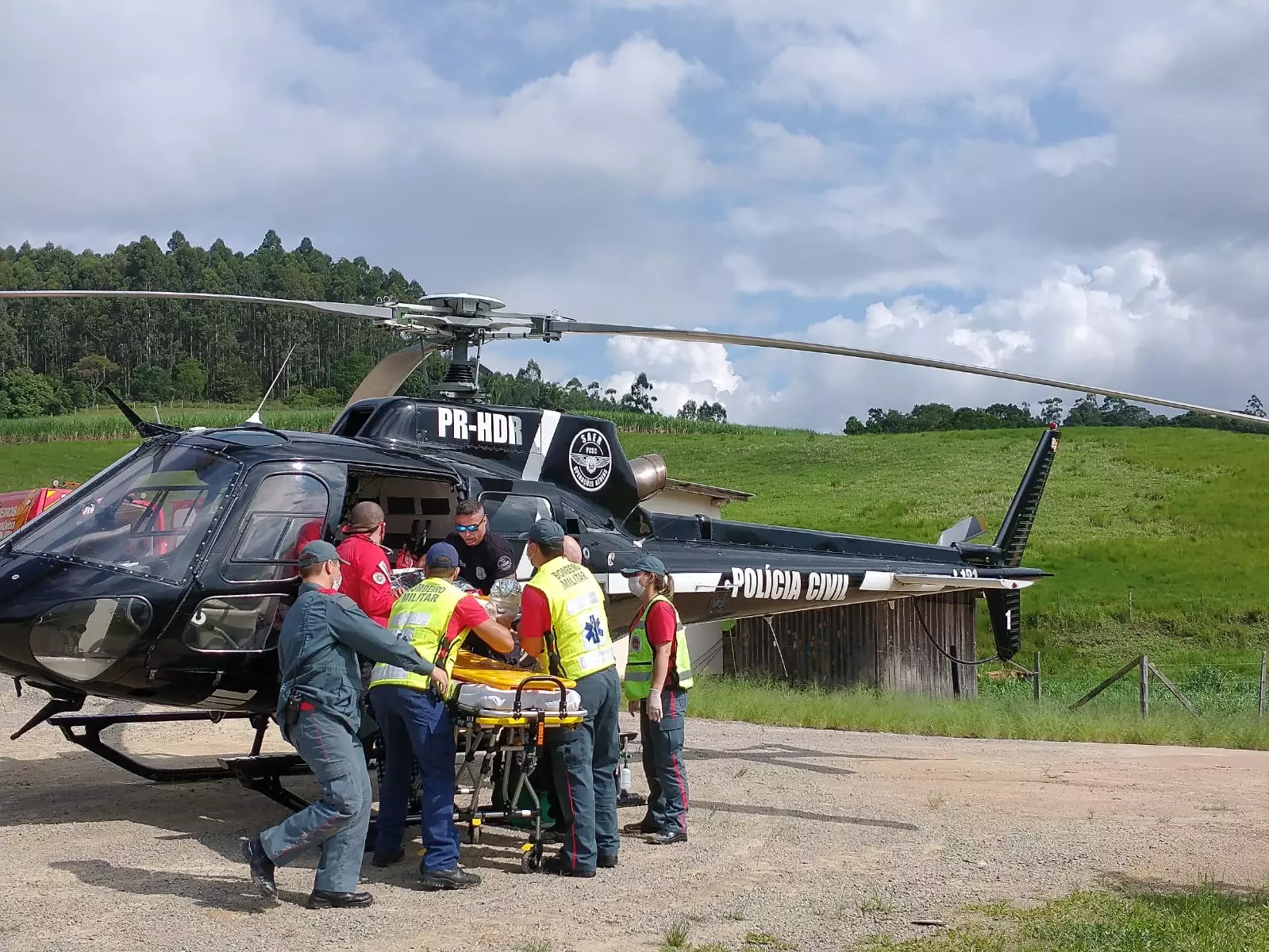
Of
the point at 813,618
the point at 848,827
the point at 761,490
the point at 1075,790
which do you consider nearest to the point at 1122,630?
the point at 813,618

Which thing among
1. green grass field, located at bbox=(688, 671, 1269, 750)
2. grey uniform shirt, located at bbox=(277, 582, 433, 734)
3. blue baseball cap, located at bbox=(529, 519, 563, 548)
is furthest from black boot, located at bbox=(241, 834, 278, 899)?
green grass field, located at bbox=(688, 671, 1269, 750)

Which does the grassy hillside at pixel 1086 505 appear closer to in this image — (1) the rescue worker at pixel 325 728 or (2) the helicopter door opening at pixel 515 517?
(2) the helicopter door opening at pixel 515 517

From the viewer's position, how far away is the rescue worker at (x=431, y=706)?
6.44 m

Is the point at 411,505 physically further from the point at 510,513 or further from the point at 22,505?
the point at 22,505

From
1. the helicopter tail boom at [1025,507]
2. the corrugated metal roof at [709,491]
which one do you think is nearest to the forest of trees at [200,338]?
the corrugated metal roof at [709,491]

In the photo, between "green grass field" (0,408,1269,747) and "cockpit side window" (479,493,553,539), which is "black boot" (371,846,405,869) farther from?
"green grass field" (0,408,1269,747)

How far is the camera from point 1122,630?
107ft

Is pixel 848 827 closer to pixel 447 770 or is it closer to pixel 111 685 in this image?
pixel 447 770

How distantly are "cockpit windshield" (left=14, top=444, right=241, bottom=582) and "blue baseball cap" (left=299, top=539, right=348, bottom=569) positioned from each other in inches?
51.0

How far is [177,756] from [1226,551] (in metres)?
38.5

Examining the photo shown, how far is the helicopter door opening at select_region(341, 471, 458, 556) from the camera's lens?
856 centimetres

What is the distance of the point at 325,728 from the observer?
6023mm

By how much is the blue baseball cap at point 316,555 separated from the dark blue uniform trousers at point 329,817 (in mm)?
803

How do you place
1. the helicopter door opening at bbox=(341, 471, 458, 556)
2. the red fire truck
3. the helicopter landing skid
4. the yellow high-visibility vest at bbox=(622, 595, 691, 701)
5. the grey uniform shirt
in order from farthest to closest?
the red fire truck
the helicopter door opening at bbox=(341, 471, 458, 556)
the helicopter landing skid
the yellow high-visibility vest at bbox=(622, 595, 691, 701)
the grey uniform shirt
